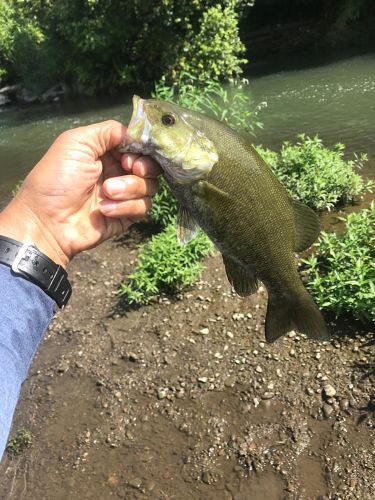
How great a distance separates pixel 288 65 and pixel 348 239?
17940mm

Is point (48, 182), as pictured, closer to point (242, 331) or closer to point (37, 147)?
point (242, 331)

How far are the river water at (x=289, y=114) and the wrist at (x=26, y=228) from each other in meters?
6.18

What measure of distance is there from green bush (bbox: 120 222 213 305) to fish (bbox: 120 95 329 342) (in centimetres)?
281

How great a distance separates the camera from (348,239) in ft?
15.6

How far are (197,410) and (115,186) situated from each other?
94.2 inches

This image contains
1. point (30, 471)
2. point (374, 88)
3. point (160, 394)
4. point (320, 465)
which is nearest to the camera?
point (320, 465)

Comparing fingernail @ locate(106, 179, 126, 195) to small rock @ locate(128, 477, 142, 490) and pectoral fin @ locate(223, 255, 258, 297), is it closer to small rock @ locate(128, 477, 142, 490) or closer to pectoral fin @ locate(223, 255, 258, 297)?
pectoral fin @ locate(223, 255, 258, 297)

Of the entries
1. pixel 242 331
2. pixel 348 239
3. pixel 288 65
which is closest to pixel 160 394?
pixel 242 331

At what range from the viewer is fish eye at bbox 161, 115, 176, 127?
228 cm

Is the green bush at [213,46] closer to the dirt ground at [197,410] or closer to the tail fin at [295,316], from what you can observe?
the dirt ground at [197,410]

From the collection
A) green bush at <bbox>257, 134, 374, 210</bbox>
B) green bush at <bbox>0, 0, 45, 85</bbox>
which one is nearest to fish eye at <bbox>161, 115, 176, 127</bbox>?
green bush at <bbox>257, 134, 374, 210</bbox>

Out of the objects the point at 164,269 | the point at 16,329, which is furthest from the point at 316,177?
the point at 16,329

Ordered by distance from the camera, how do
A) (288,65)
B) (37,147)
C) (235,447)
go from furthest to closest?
1. (288,65)
2. (37,147)
3. (235,447)

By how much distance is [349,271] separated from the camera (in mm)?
4430
